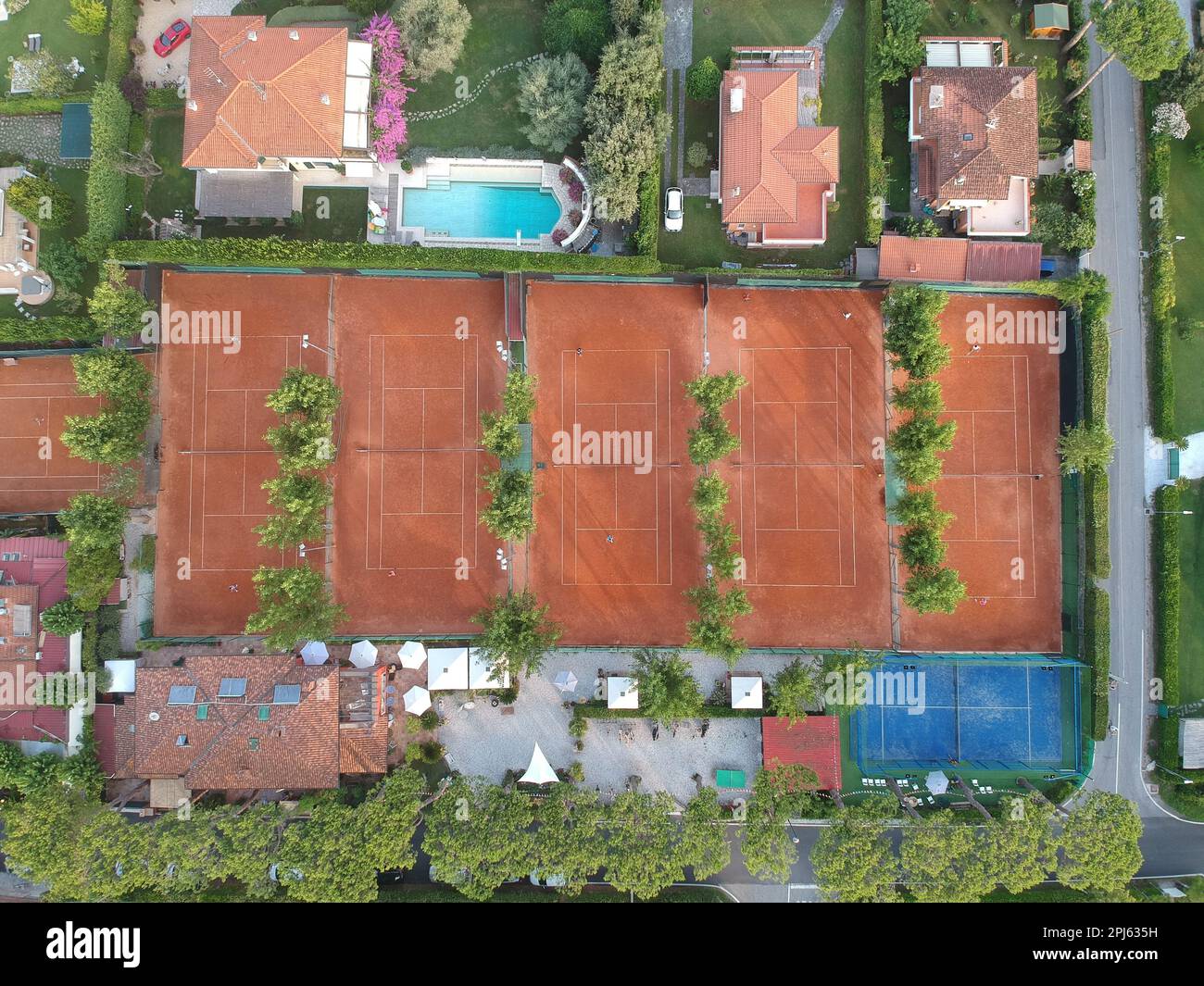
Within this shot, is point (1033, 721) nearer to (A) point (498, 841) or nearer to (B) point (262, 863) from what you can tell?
(A) point (498, 841)

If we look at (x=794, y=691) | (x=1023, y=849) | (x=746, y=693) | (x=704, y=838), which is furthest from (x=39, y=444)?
(x=1023, y=849)

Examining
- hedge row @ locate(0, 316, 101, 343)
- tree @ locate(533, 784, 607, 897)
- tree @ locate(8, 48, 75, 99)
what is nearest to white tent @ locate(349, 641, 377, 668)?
tree @ locate(533, 784, 607, 897)

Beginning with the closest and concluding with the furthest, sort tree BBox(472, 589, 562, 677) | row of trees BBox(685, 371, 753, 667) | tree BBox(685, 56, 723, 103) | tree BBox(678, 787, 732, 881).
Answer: tree BBox(678, 787, 732, 881)
tree BBox(472, 589, 562, 677)
row of trees BBox(685, 371, 753, 667)
tree BBox(685, 56, 723, 103)

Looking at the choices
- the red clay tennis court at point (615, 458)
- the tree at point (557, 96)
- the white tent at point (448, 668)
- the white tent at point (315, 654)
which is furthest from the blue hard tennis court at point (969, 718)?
the tree at point (557, 96)

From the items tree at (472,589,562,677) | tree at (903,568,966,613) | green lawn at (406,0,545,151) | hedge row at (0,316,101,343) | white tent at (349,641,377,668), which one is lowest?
white tent at (349,641,377,668)

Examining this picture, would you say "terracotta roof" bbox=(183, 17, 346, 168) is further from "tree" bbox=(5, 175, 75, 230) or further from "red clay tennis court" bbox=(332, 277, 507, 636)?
"tree" bbox=(5, 175, 75, 230)

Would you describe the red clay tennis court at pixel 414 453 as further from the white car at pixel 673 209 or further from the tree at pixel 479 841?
the white car at pixel 673 209
